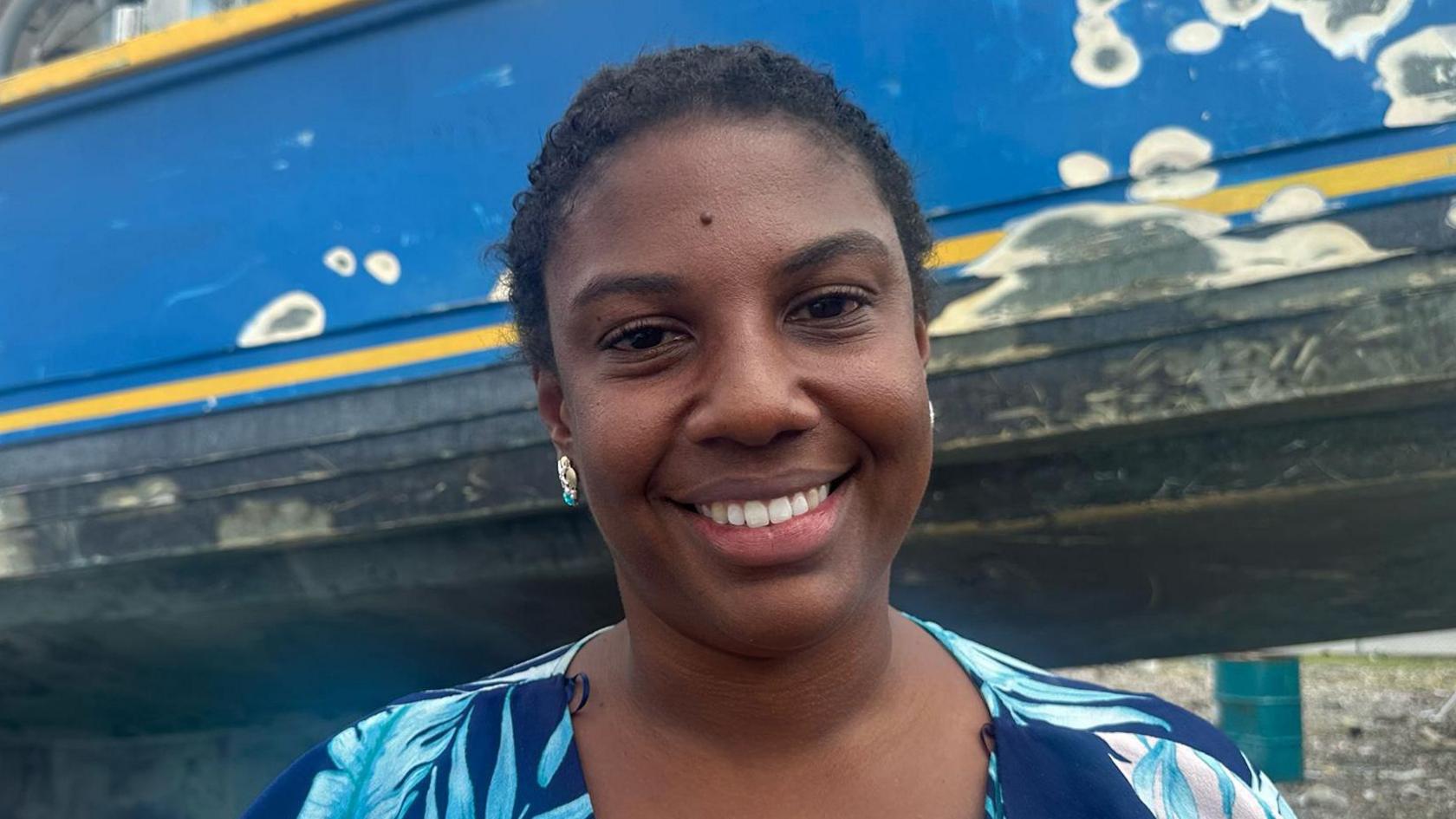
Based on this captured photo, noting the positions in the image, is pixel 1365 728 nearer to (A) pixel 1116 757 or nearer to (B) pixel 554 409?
(A) pixel 1116 757

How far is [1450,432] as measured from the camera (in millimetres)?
2197

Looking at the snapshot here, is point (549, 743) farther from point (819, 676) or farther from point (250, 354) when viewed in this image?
point (250, 354)

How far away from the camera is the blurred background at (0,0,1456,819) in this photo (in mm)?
2201

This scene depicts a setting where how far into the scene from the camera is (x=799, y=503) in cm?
116

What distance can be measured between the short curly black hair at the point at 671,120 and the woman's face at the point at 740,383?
0.03 metres

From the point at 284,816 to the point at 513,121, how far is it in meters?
1.83

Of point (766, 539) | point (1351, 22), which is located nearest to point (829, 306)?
point (766, 539)

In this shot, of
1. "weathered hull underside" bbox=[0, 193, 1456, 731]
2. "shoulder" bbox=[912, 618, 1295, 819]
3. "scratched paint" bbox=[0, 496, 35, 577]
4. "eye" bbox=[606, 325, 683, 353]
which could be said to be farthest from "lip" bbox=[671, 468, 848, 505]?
"scratched paint" bbox=[0, 496, 35, 577]

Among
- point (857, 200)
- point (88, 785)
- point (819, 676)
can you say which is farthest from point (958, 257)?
point (88, 785)

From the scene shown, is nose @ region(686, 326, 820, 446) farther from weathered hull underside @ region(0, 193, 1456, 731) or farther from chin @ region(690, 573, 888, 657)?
weathered hull underside @ region(0, 193, 1456, 731)

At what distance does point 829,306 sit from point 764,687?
450 mm

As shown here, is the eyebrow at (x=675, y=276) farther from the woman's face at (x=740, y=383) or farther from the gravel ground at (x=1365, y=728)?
the gravel ground at (x=1365, y=728)

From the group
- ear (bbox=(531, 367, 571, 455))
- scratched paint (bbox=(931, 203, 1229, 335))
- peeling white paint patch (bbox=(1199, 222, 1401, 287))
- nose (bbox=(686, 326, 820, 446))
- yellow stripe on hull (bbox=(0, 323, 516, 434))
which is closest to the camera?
nose (bbox=(686, 326, 820, 446))

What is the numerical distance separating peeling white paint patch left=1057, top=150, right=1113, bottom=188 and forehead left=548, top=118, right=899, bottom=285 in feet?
4.05
